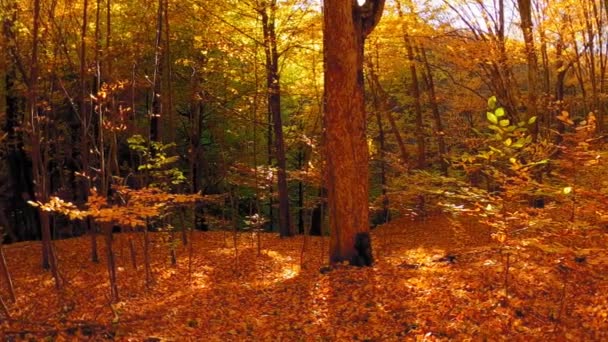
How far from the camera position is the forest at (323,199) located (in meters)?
5.36

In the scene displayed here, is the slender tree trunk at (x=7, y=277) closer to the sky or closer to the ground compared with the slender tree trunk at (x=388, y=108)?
closer to the ground

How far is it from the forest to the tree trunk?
0.25ft

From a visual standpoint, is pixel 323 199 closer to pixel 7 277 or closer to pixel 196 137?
pixel 7 277

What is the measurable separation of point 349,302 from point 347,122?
270 centimetres

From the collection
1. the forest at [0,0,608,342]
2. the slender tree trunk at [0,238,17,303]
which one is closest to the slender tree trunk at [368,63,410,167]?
the forest at [0,0,608,342]

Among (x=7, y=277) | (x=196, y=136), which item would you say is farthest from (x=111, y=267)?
(x=196, y=136)

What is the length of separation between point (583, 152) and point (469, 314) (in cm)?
214

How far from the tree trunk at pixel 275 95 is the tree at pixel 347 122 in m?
4.23

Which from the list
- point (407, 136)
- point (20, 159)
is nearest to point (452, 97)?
point (407, 136)

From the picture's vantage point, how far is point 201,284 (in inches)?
368

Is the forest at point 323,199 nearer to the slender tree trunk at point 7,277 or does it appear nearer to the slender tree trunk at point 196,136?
the slender tree trunk at point 7,277

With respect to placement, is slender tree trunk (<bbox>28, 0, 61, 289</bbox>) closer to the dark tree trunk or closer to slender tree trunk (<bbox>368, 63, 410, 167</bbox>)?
the dark tree trunk

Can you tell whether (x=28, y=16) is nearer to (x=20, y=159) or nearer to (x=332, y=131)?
(x=332, y=131)

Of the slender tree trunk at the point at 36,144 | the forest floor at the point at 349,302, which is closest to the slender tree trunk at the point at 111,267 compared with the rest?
the forest floor at the point at 349,302
